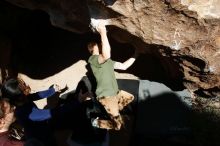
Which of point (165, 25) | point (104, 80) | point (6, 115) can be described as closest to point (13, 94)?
point (6, 115)

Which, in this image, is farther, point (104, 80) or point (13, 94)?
point (104, 80)

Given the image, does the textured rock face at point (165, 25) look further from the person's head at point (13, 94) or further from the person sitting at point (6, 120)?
the person sitting at point (6, 120)

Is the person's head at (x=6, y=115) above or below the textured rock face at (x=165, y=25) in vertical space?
below

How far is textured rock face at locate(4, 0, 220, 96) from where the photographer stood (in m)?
4.08

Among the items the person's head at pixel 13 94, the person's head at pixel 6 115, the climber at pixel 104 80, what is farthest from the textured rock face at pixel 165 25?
the person's head at pixel 6 115

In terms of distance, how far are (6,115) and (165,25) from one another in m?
1.71

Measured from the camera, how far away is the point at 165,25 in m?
4.26

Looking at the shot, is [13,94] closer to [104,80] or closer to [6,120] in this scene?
[6,120]

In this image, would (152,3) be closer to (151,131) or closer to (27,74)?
(151,131)

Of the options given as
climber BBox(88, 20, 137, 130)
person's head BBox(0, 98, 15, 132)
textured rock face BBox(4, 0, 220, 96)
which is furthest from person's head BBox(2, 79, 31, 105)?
textured rock face BBox(4, 0, 220, 96)

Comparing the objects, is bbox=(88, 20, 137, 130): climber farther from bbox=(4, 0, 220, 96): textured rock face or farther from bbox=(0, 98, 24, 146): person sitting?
bbox=(0, 98, 24, 146): person sitting

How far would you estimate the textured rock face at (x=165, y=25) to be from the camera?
4.08 meters

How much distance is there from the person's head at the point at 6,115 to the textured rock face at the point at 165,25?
118 cm

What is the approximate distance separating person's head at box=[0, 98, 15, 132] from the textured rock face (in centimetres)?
118
